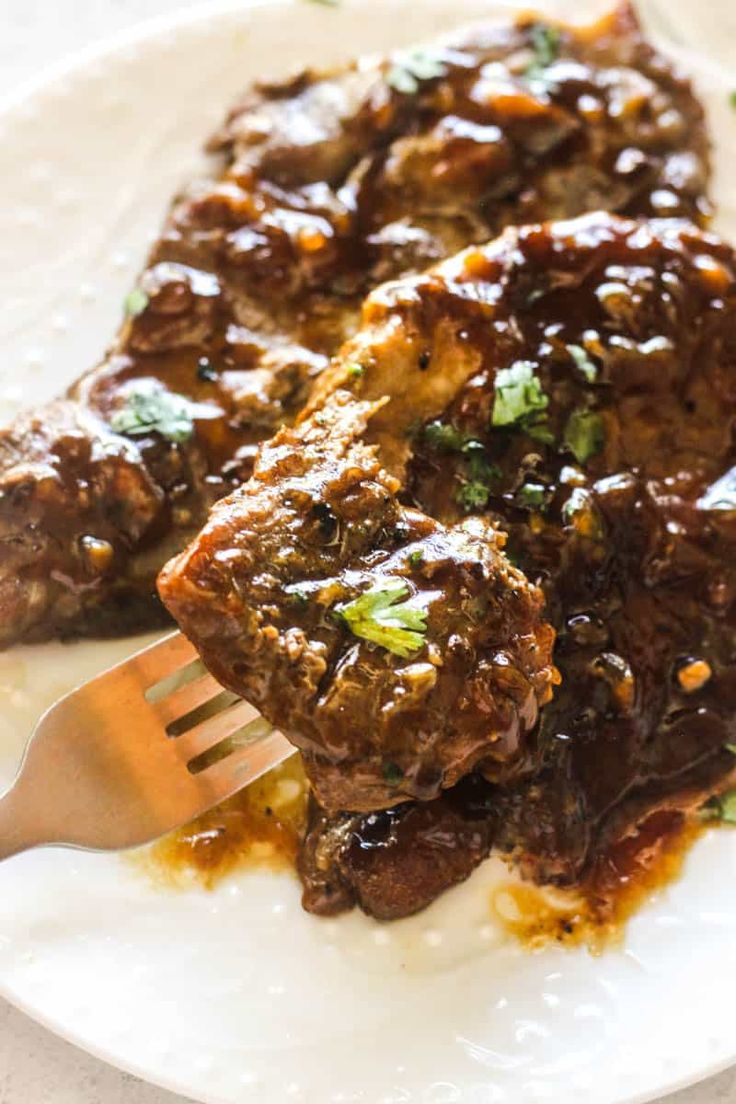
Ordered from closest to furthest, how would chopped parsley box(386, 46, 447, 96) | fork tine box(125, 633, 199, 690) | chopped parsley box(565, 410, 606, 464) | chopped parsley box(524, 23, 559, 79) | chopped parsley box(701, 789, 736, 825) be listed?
fork tine box(125, 633, 199, 690) < chopped parsley box(565, 410, 606, 464) < chopped parsley box(701, 789, 736, 825) < chopped parsley box(386, 46, 447, 96) < chopped parsley box(524, 23, 559, 79)

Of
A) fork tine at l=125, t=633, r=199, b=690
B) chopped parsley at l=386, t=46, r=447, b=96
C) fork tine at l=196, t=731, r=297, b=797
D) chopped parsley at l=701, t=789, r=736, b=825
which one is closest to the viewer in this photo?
fork tine at l=125, t=633, r=199, b=690

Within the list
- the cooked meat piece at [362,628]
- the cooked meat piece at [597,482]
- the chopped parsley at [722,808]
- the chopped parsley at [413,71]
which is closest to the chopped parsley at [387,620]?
the cooked meat piece at [362,628]

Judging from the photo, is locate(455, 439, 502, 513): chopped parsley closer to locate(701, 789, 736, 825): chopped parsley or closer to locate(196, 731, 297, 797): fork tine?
locate(196, 731, 297, 797): fork tine

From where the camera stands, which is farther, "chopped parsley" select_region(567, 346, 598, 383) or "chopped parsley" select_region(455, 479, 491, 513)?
"chopped parsley" select_region(567, 346, 598, 383)

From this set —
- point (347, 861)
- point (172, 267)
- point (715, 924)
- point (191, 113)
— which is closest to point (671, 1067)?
point (715, 924)

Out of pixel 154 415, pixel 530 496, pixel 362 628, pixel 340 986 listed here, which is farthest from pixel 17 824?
pixel 530 496

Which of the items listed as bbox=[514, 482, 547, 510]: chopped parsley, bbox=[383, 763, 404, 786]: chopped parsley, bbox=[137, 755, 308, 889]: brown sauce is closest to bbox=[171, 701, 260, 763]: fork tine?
bbox=[137, 755, 308, 889]: brown sauce

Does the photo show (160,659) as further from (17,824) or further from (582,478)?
(582,478)

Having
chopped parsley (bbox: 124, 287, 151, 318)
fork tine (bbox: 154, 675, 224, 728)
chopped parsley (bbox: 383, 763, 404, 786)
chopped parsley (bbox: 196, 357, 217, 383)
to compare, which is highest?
chopped parsley (bbox: 124, 287, 151, 318)
